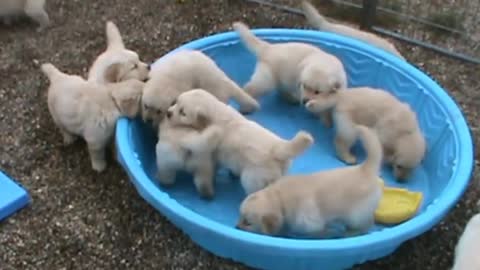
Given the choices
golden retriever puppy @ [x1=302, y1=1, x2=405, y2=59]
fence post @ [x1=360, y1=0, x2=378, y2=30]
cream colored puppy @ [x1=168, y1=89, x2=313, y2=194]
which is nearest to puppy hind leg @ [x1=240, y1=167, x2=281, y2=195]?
cream colored puppy @ [x1=168, y1=89, x2=313, y2=194]

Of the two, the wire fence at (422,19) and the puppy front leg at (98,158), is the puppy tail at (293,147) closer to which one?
the puppy front leg at (98,158)

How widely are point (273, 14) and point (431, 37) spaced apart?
63 cm

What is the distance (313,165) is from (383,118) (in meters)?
0.27

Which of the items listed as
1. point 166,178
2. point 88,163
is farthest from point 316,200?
point 88,163

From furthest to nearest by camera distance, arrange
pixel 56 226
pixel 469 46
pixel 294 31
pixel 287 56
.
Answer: pixel 469 46
pixel 294 31
pixel 287 56
pixel 56 226

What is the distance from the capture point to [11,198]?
215 centimetres

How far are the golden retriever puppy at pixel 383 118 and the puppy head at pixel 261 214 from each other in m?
0.41

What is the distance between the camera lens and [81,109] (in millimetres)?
2193

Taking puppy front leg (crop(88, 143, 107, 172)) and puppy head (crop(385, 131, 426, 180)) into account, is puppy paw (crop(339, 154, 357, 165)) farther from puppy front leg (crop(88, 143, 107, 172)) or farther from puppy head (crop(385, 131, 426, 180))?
puppy front leg (crop(88, 143, 107, 172))

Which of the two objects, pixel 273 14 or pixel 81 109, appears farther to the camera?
pixel 273 14

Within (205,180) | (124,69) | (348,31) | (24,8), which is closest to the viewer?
(205,180)

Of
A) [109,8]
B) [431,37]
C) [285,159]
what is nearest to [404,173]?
[285,159]

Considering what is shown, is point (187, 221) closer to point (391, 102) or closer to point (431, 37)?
point (391, 102)

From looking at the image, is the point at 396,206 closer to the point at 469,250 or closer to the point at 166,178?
the point at 469,250
